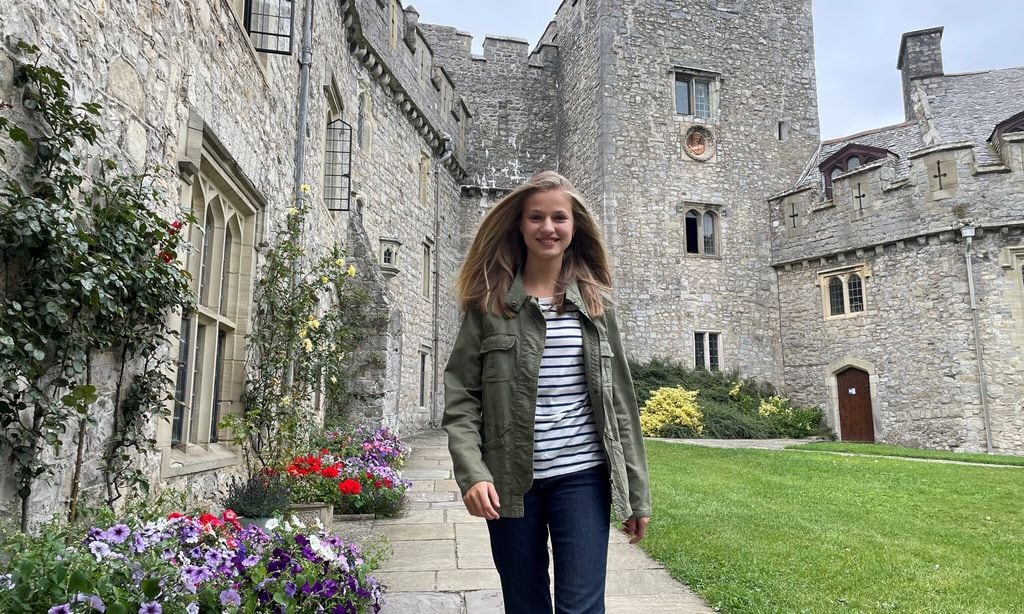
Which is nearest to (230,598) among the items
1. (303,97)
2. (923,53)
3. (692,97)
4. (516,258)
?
(516,258)

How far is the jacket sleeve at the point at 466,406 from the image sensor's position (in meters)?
1.83

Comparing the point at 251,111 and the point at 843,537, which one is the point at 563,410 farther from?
the point at 251,111

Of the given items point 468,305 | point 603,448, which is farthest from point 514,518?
point 468,305

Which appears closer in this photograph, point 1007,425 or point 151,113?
point 151,113

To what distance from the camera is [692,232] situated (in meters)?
19.0

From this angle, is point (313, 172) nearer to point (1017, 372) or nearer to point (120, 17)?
point (120, 17)

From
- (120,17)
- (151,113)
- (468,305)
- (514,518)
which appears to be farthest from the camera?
(151,113)

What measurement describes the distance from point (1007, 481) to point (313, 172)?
9295 millimetres

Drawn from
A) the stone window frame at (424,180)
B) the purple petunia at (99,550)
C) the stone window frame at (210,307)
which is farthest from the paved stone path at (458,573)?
the stone window frame at (424,180)

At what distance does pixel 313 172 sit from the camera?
835 centimetres

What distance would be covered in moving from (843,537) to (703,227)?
14649 mm

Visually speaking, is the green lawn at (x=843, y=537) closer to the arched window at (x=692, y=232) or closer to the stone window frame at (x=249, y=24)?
the stone window frame at (x=249, y=24)

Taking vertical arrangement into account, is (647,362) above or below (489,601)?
above

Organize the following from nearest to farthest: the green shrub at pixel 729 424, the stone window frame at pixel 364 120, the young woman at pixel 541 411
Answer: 1. the young woman at pixel 541 411
2. the stone window frame at pixel 364 120
3. the green shrub at pixel 729 424
